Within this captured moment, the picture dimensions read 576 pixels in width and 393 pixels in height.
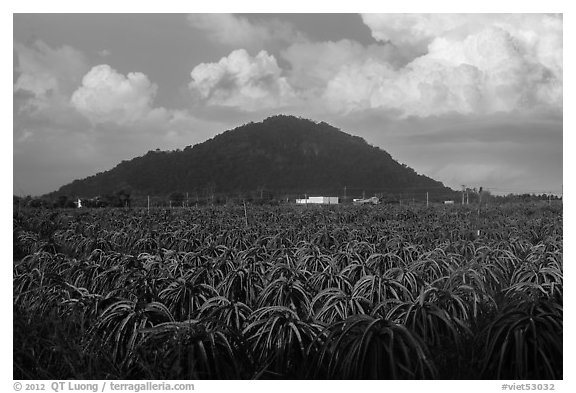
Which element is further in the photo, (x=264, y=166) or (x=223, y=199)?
(x=223, y=199)

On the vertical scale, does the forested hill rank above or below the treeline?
above

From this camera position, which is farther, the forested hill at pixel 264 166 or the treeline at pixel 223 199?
the treeline at pixel 223 199

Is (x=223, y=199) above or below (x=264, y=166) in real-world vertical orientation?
below

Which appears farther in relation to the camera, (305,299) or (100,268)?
(100,268)

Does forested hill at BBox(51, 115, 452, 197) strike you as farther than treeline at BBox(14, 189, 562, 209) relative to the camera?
No

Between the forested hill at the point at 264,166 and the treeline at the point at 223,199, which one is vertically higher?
the forested hill at the point at 264,166

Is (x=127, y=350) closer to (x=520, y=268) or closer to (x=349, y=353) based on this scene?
(x=349, y=353)

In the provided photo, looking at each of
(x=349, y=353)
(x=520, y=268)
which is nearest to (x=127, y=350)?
(x=349, y=353)
